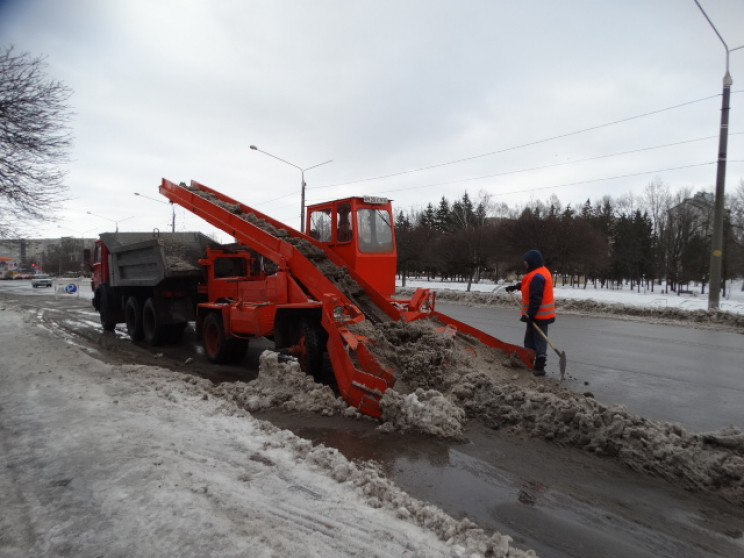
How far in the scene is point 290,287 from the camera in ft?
23.1

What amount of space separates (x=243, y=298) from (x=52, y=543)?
5.79 meters

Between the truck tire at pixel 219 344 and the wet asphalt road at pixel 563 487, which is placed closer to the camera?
the wet asphalt road at pixel 563 487

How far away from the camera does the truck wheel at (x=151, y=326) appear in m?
10.4

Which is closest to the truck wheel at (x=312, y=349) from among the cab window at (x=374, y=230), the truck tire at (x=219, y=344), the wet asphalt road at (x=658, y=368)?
the cab window at (x=374, y=230)

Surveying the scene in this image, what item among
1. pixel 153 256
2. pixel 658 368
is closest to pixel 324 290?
pixel 153 256

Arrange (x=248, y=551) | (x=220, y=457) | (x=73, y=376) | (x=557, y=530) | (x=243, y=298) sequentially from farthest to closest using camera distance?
1. (x=243, y=298)
2. (x=73, y=376)
3. (x=220, y=457)
4. (x=557, y=530)
5. (x=248, y=551)

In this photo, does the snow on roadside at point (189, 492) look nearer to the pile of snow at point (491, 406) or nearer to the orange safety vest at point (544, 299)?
the pile of snow at point (491, 406)

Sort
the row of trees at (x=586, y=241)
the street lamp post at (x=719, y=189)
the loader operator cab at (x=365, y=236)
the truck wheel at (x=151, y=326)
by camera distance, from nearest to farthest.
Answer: the loader operator cab at (x=365, y=236) → the truck wheel at (x=151, y=326) → the street lamp post at (x=719, y=189) → the row of trees at (x=586, y=241)

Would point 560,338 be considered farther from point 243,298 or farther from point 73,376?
point 73,376

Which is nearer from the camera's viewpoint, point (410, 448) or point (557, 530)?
point (557, 530)

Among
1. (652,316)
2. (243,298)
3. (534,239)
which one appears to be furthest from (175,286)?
(534,239)

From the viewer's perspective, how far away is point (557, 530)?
10.1 ft

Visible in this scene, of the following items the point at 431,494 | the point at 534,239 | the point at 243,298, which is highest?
the point at 534,239

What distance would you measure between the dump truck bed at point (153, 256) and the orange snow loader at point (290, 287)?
2 cm
